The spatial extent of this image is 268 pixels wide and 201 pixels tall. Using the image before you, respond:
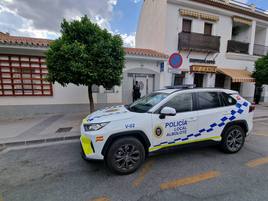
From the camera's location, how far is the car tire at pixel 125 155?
272cm

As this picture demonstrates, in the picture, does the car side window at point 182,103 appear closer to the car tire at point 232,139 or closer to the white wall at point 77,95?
the car tire at point 232,139

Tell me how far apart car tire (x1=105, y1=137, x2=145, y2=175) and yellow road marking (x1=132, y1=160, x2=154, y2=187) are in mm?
164

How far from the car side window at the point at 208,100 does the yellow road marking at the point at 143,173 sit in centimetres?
177

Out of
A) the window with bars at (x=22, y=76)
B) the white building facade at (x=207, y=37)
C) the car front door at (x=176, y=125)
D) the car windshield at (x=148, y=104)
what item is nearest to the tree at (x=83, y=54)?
the car windshield at (x=148, y=104)

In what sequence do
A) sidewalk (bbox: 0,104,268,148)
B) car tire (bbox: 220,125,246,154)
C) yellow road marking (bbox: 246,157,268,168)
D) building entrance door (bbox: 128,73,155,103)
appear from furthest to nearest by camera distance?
building entrance door (bbox: 128,73,155,103), sidewalk (bbox: 0,104,268,148), car tire (bbox: 220,125,246,154), yellow road marking (bbox: 246,157,268,168)

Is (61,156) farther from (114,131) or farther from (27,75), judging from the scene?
(27,75)

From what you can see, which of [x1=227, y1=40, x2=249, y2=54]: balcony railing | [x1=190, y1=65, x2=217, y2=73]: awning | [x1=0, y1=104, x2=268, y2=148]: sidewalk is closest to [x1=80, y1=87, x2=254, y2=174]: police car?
[x1=0, y1=104, x2=268, y2=148]: sidewalk

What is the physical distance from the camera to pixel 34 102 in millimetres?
7805

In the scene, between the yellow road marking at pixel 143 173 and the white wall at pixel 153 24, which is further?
the white wall at pixel 153 24

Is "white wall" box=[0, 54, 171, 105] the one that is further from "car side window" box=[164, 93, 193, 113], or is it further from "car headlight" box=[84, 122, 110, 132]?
"car side window" box=[164, 93, 193, 113]

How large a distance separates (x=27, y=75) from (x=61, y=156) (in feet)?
20.7

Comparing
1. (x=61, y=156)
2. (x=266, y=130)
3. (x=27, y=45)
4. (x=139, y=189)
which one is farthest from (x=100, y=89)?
(x=266, y=130)

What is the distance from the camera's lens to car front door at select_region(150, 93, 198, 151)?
296 cm

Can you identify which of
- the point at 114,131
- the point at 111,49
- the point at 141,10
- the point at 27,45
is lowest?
the point at 114,131
